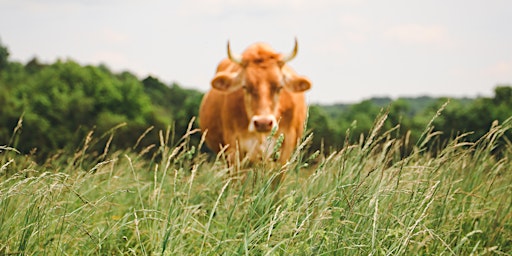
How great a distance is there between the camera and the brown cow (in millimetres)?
6500

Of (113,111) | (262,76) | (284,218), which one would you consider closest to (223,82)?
(262,76)

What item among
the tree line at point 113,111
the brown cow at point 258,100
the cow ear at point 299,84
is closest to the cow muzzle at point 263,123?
the brown cow at point 258,100

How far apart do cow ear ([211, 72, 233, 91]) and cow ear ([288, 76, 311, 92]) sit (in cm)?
70

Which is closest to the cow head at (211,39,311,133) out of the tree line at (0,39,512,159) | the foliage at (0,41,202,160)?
the tree line at (0,39,512,159)

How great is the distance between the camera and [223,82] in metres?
6.89

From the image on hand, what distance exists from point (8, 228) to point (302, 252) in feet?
4.63

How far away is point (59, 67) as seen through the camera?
36.2 m

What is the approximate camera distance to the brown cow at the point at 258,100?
6.50 m

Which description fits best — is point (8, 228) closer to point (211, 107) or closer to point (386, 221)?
point (386, 221)

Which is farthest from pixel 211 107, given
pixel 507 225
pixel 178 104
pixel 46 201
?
pixel 178 104

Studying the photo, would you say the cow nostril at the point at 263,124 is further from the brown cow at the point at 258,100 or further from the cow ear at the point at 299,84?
the cow ear at the point at 299,84

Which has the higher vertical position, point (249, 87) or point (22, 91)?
point (249, 87)

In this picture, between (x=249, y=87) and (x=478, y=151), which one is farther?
(x=249, y=87)

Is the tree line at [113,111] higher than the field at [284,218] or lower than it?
lower
